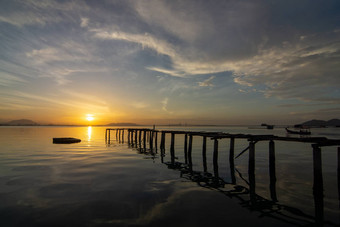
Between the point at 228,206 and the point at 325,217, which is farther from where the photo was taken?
the point at 228,206

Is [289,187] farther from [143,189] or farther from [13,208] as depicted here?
[13,208]

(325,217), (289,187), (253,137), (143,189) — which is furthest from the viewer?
(253,137)

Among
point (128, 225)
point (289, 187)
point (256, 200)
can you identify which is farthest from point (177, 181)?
point (289, 187)

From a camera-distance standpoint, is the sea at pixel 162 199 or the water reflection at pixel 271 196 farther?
the water reflection at pixel 271 196

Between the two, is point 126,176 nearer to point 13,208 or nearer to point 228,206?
point 13,208

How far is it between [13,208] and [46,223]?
7.86ft

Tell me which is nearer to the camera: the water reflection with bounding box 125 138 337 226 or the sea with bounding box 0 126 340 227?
the sea with bounding box 0 126 340 227

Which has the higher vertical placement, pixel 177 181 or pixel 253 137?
pixel 253 137

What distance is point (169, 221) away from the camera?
6.93m

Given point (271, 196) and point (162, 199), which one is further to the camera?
point (271, 196)

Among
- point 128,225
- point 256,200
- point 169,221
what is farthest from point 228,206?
point 128,225

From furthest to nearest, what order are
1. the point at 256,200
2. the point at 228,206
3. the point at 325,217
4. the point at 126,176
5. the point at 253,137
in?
the point at 253,137 → the point at 126,176 → the point at 256,200 → the point at 228,206 → the point at 325,217

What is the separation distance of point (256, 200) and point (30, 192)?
11.3 metres

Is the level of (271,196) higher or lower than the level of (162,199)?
lower
